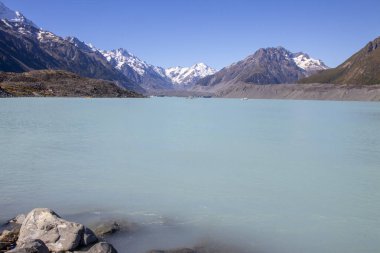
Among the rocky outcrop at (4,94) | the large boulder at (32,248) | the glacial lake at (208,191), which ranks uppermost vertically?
the rocky outcrop at (4,94)

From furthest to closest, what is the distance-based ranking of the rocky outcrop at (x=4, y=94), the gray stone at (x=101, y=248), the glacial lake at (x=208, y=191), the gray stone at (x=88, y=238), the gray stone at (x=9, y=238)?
the rocky outcrop at (x=4, y=94)
the glacial lake at (x=208, y=191)
the gray stone at (x=88, y=238)
the gray stone at (x=9, y=238)
the gray stone at (x=101, y=248)

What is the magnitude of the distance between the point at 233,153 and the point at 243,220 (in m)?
14.8

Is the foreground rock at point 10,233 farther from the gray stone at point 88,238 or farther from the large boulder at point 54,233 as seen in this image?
the gray stone at point 88,238

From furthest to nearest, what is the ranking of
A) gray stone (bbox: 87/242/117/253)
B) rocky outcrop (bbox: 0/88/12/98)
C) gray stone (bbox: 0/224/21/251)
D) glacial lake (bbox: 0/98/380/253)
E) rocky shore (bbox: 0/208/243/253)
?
1. rocky outcrop (bbox: 0/88/12/98)
2. glacial lake (bbox: 0/98/380/253)
3. gray stone (bbox: 0/224/21/251)
4. rocky shore (bbox: 0/208/243/253)
5. gray stone (bbox: 87/242/117/253)

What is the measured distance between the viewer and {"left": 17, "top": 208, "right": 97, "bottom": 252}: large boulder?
10.8m

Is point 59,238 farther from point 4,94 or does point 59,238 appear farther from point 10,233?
point 4,94

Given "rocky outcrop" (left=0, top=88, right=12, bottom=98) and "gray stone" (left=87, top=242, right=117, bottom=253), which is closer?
"gray stone" (left=87, top=242, right=117, bottom=253)

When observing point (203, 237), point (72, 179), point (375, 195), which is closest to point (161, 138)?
point (72, 179)

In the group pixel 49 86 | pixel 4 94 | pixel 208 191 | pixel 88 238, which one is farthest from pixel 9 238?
pixel 49 86

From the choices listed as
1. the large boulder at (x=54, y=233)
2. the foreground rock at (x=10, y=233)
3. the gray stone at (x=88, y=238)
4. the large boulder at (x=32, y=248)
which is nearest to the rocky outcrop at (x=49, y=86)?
the foreground rock at (x=10, y=233)

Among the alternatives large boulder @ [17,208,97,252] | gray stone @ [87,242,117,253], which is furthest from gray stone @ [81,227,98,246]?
gray stone @ [87,242,117,253]

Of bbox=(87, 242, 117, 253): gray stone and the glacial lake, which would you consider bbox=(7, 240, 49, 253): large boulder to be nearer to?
bbox=(87, 242, 117, 253): gray stone

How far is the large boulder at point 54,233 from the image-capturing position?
35.5 feet

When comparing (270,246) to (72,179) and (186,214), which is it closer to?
(186,214)
